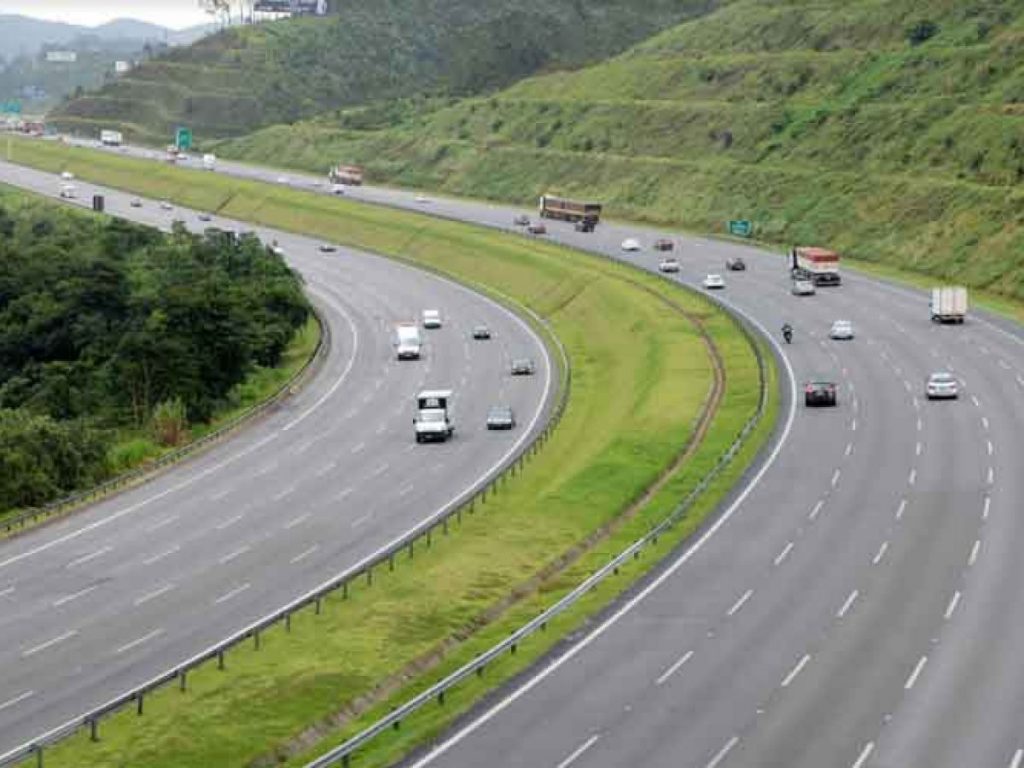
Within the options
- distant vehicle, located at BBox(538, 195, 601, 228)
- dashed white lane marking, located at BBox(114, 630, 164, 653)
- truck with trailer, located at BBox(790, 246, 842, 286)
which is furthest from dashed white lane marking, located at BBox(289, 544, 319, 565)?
distant vehicle, located at BBox(538, 195, 601, 228)

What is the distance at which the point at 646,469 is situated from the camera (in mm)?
73875

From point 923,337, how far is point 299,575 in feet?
173

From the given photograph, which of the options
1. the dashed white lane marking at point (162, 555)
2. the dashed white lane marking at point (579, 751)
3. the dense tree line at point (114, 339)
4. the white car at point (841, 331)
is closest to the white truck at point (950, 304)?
the white car at point (841, 331)

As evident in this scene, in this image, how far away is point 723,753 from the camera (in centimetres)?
3991

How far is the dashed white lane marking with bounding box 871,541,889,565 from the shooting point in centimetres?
5684

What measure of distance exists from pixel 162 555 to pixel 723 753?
30.9m

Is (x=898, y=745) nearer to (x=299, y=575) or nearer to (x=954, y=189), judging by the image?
(x=299, y=575)

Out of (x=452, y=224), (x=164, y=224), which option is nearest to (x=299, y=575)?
(x=452, y=224)

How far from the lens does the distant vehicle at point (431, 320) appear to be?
12544 cm

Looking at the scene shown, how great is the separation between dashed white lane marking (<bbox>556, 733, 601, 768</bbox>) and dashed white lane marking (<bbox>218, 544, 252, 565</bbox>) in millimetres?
25119

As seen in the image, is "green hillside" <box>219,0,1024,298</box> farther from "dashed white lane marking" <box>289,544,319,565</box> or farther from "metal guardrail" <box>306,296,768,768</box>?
"dashed white lane marking" <box>289,544,319,565</box>

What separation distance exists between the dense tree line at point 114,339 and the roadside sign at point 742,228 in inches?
1705

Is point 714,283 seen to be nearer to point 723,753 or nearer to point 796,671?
point 796,671

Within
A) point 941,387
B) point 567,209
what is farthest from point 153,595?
point 567,209
